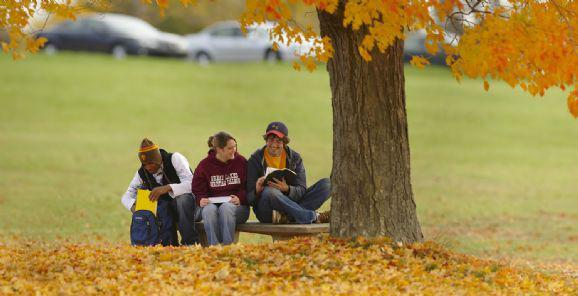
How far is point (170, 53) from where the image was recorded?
124ft

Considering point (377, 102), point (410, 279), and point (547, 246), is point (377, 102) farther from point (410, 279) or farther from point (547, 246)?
point (547, 246)

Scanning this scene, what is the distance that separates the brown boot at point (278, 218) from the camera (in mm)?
8914

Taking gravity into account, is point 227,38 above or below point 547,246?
above

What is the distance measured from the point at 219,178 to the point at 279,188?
54 centimetres

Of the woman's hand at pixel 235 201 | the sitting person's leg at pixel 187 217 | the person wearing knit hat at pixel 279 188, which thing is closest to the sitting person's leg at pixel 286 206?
the person wearing knit hat at pixel 279 188

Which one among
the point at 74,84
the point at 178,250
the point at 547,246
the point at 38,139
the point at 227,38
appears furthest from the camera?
the point at 227,38

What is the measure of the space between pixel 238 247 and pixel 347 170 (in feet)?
3.77

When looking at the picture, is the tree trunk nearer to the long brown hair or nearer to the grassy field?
the long brown hair

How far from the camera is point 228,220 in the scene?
8.76 meters

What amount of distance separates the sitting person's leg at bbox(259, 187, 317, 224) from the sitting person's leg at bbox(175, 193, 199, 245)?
663 mm

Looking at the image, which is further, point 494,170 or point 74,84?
point 74,84

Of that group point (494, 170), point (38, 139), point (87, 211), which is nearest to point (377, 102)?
point (87, 211)

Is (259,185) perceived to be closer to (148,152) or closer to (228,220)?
(228,220)

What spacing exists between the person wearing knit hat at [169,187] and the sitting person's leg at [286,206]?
71 cm
